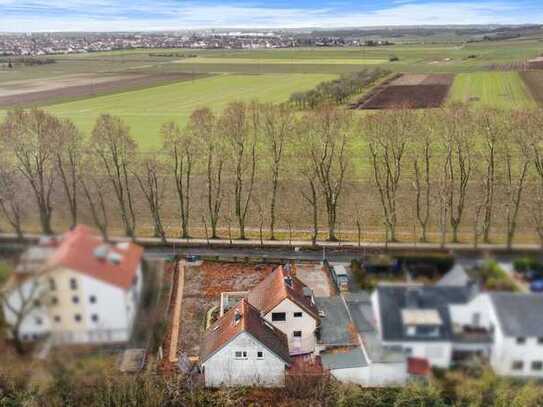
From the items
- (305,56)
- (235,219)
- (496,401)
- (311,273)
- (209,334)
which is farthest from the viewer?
(305,56)

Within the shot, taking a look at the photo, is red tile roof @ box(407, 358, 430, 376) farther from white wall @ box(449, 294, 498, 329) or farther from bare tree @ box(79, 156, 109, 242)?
bare tree @ box(79, 156, 109, 242)

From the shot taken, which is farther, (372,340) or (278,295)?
(278,295)

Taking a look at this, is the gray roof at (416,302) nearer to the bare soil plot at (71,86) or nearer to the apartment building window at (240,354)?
the apartment building window at (240,354)

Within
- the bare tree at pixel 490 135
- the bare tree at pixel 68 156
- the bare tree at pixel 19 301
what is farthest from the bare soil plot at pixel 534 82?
the bare tree at pixel 19 301

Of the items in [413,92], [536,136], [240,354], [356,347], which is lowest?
[240,354]

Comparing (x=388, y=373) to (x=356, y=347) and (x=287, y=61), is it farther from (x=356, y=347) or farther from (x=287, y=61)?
(x=287, y=61)

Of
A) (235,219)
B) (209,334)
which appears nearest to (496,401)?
(209,334)

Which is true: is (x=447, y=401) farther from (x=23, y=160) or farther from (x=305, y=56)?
(x=305, y=56)

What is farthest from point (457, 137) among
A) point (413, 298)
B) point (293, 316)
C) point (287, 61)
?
point (287, 61)
